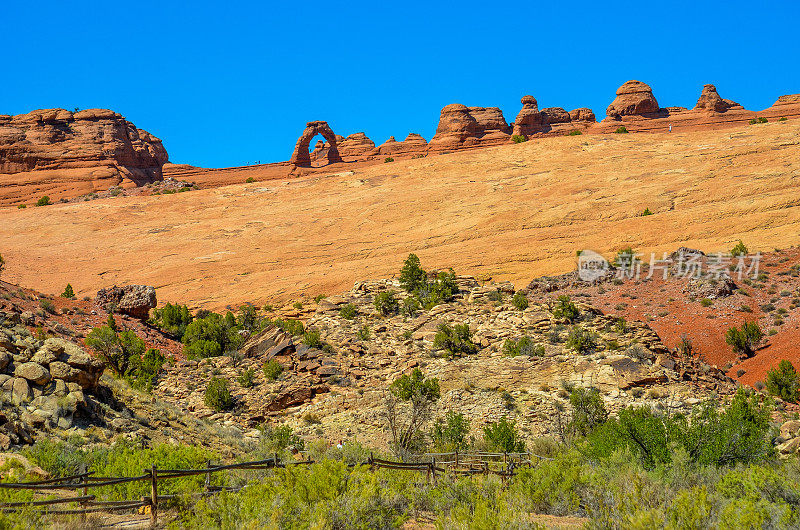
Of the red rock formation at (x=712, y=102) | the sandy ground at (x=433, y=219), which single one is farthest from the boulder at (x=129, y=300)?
the red rock formation at (x=712, y=102)

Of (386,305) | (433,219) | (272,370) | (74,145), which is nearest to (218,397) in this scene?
(272,370)

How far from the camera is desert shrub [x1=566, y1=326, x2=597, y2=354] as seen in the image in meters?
23.1

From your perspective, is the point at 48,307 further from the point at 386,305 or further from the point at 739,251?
the point at 739,251

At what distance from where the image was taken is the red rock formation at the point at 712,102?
7762cm

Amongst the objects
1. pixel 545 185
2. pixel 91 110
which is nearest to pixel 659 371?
pixel 545 185

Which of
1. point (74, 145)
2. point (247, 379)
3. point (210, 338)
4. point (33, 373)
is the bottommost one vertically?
point (247, 379)

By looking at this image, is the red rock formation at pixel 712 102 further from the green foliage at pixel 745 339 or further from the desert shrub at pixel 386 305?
the desert shrub at pixel 386 305

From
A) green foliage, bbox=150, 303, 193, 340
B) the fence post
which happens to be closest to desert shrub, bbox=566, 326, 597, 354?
the fence post

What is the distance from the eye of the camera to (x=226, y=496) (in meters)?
8.54

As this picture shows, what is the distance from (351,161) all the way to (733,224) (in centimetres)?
5068

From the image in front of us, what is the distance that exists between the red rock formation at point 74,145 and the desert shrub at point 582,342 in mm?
60112

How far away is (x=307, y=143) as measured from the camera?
8081 cm

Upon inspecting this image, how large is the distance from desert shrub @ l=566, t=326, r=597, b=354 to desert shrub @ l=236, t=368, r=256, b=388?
11.4m

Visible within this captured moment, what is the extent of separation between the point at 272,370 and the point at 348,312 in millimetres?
5505
